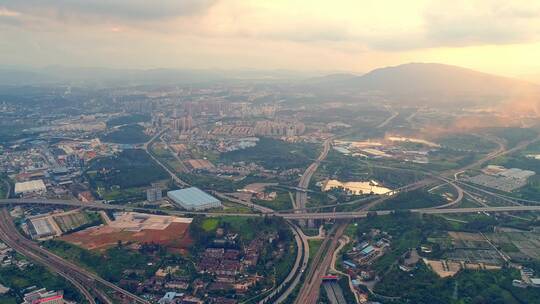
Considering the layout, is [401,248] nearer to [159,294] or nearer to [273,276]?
[273,276]

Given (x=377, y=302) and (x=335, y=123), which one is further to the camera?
(x=335, y=123)

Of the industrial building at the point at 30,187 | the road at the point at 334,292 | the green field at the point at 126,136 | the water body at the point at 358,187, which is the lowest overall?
the road at the point at 334,292

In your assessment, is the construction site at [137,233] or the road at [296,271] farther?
the construction site at [137,233]

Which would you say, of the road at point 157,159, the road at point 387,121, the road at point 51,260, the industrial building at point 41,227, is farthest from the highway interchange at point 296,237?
the road at point 387,121

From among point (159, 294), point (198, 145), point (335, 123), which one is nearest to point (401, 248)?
point (159, 294)

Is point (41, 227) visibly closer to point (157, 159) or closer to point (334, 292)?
point (157, 159)

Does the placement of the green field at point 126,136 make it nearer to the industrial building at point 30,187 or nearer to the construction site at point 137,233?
the industrial building at point 30,187

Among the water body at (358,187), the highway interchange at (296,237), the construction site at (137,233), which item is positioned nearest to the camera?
the highway interchange at (296,237)
